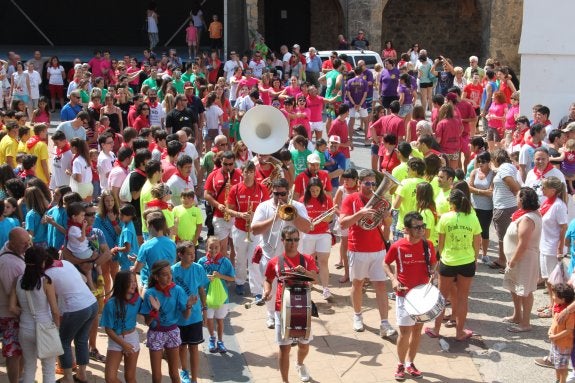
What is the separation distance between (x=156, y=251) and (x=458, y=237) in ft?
9.70

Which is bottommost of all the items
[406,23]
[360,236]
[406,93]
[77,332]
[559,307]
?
[77,332]

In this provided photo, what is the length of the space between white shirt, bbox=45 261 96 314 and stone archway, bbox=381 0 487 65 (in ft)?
77.9

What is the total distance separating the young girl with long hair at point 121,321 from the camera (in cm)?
659

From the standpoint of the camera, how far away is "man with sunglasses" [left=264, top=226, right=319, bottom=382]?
23.2 ft

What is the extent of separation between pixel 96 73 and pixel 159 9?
8.19 metres

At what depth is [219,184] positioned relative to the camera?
9.46 metres

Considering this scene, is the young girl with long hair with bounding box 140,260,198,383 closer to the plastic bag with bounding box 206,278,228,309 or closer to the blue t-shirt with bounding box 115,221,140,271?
the plastic bag with bounding box 206,278,228,309

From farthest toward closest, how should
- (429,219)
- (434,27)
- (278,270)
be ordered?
1. (434,27)
2. (429,219)
3. (278,270)

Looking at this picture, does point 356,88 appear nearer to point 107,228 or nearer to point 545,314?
point 545,314

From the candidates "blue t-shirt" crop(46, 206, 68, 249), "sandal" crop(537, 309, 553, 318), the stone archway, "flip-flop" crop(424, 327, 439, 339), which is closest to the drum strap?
"flip-flop" crop(424, 327, 439, 339)

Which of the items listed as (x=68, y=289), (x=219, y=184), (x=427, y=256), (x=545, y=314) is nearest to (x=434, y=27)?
(x=219, y=184)

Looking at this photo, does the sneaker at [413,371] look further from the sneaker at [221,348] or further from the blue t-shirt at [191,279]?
the blue t-shirt at [191,279]

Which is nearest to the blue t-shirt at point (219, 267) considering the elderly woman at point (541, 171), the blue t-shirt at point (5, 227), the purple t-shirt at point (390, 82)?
the blue t-shirt at point (5, 227)

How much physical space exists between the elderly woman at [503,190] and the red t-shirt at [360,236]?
2189 millimetres
